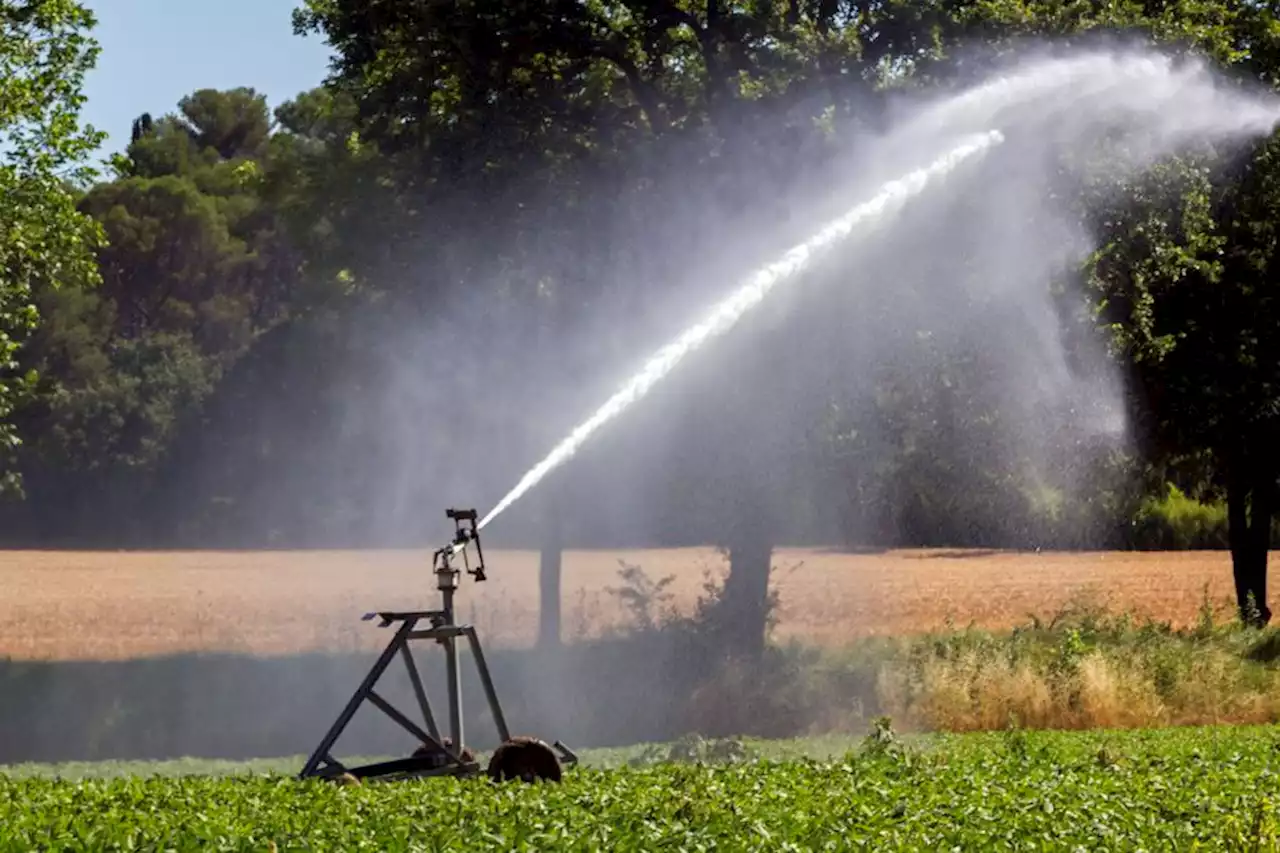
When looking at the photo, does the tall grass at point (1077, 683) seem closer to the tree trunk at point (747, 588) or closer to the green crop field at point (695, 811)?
the tree trunk at point (747, 588)

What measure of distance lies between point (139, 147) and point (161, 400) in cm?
2341

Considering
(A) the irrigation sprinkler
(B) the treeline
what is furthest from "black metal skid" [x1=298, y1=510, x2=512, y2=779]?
(B) the treeline

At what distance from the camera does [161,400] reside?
Result: 8519 centimetres

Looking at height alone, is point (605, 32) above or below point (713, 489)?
above

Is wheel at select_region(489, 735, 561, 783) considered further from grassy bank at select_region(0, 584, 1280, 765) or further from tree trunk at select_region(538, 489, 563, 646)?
tree trunk at select_region(538, 489, 563, 646)

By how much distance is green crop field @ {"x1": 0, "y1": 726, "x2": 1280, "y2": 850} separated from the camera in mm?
10609

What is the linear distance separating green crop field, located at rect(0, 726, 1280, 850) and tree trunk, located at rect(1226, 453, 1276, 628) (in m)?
25.3

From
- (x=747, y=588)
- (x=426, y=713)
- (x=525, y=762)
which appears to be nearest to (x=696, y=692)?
(x=747, y=588)

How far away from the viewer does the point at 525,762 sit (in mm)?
14039

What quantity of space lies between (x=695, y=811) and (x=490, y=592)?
38427mm

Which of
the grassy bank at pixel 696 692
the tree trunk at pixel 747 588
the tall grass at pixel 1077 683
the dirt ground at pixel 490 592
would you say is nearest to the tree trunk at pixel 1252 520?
the dirt ground at pixel 490 592

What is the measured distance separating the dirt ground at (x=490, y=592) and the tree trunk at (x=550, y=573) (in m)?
0.63

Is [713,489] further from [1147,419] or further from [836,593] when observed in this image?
[836,593]

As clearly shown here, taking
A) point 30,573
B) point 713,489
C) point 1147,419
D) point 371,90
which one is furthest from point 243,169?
point 30,573
